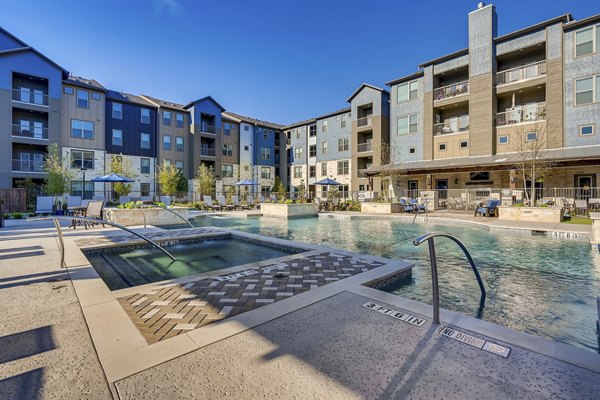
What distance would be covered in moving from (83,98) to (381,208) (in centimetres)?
2778

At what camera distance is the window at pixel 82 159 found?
86.2 feet

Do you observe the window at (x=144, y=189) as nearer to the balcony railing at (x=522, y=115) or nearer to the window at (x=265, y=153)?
the window at (x=265, y=153)

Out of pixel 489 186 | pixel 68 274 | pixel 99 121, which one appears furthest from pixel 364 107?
pixel 68 274

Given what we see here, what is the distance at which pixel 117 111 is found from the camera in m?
29.4

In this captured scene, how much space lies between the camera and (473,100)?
22047 mm

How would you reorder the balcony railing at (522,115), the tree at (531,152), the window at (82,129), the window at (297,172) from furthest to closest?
the window at (297,172)
the window at (82,129)
the balcony railing at (522,115)
the tree at (531,152)

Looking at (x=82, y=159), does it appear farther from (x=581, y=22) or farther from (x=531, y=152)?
→ (x=581, y=22)

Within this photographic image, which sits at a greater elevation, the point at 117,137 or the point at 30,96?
the point at 30,96

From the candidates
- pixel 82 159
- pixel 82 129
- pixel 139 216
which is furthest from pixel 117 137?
pixel 139 216

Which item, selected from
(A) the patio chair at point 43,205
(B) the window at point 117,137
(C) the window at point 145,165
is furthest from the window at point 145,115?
(A) the patio chair at point 43,205

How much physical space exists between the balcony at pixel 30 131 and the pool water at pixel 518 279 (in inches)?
1053

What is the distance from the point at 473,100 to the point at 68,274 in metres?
25.4

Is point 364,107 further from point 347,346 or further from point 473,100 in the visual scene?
point 347,346

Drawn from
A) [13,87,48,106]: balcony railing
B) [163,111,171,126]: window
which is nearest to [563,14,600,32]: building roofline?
[163,111,171,126]: window
